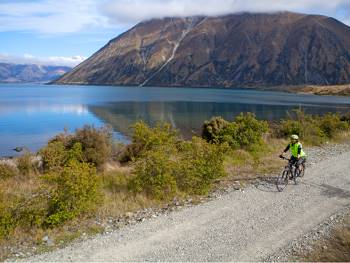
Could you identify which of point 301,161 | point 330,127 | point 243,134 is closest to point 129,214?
point 301,161

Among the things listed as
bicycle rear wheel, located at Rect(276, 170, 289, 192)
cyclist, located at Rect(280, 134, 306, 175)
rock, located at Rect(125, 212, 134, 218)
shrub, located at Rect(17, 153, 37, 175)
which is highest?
cyclist, located at Rect(280, 134, 306, 175)

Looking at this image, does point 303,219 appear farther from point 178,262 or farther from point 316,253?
point 178,262

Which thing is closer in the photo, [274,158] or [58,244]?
[58,244]

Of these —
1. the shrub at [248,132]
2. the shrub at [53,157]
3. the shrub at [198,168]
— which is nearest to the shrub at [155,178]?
the shrub at [198,168]

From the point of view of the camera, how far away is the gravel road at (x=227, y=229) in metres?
8.48

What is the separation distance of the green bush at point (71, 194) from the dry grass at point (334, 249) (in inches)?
226

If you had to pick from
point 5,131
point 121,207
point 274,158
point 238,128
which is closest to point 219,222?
point 121,207

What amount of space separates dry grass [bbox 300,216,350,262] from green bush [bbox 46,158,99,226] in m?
5.75

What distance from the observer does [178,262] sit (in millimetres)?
8164

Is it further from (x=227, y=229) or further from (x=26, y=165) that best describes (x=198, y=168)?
(x=26, y=165)

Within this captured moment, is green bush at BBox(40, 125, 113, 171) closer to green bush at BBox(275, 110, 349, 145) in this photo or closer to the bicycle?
the bicycle

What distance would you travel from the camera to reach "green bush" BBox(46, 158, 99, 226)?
1032cm

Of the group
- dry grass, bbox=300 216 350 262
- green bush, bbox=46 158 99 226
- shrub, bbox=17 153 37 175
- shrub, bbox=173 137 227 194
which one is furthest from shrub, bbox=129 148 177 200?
shrub, bbox=17 153 37 175

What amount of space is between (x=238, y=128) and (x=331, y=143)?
657 cm
